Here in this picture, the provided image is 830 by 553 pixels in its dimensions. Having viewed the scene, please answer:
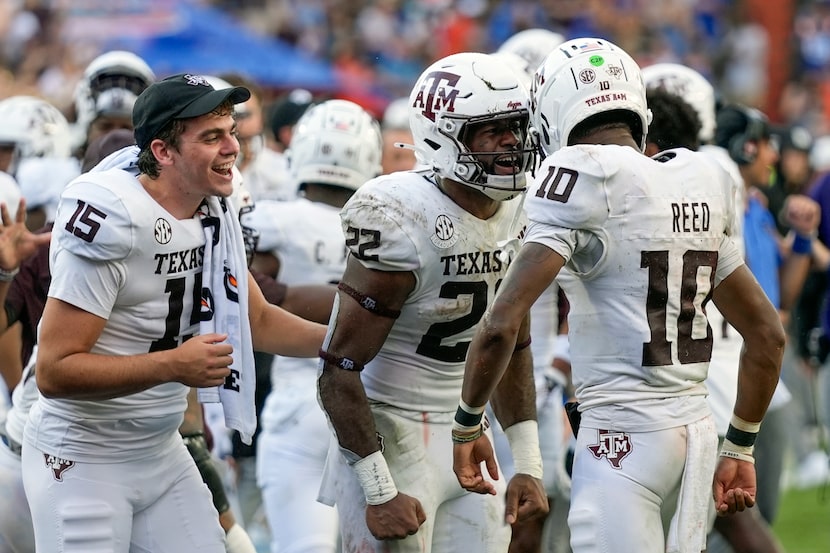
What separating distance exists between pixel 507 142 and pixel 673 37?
1423 cm

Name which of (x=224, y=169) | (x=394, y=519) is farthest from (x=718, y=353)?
(x=224, y=169)

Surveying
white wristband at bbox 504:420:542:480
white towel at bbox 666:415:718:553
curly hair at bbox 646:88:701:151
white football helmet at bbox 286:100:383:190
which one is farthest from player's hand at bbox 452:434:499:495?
white football helmet at bbox 286:100:383:190

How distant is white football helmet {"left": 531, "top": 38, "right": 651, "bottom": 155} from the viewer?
383 centimetres

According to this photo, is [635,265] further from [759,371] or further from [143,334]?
[143,334]

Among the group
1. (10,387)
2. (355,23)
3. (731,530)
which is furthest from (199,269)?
(355,23)

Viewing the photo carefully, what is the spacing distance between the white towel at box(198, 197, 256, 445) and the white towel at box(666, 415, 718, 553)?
4.20 feet

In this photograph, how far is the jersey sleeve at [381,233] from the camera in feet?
12.7

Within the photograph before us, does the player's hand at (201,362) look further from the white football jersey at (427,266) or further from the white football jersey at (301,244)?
the white football jersey at (301,244)

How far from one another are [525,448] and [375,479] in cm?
51

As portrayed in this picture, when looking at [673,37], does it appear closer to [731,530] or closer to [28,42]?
[28,42]

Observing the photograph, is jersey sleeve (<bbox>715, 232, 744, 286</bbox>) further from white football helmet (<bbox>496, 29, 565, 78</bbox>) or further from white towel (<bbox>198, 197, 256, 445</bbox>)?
white football helmet (<bbox>496, 29, 565, 78</bbox>)

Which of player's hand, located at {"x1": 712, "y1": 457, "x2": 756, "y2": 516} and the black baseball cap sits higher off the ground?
the black baseball cap

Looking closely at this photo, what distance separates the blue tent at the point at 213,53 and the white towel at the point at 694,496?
11638 mm

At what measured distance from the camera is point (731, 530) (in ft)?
17.5
